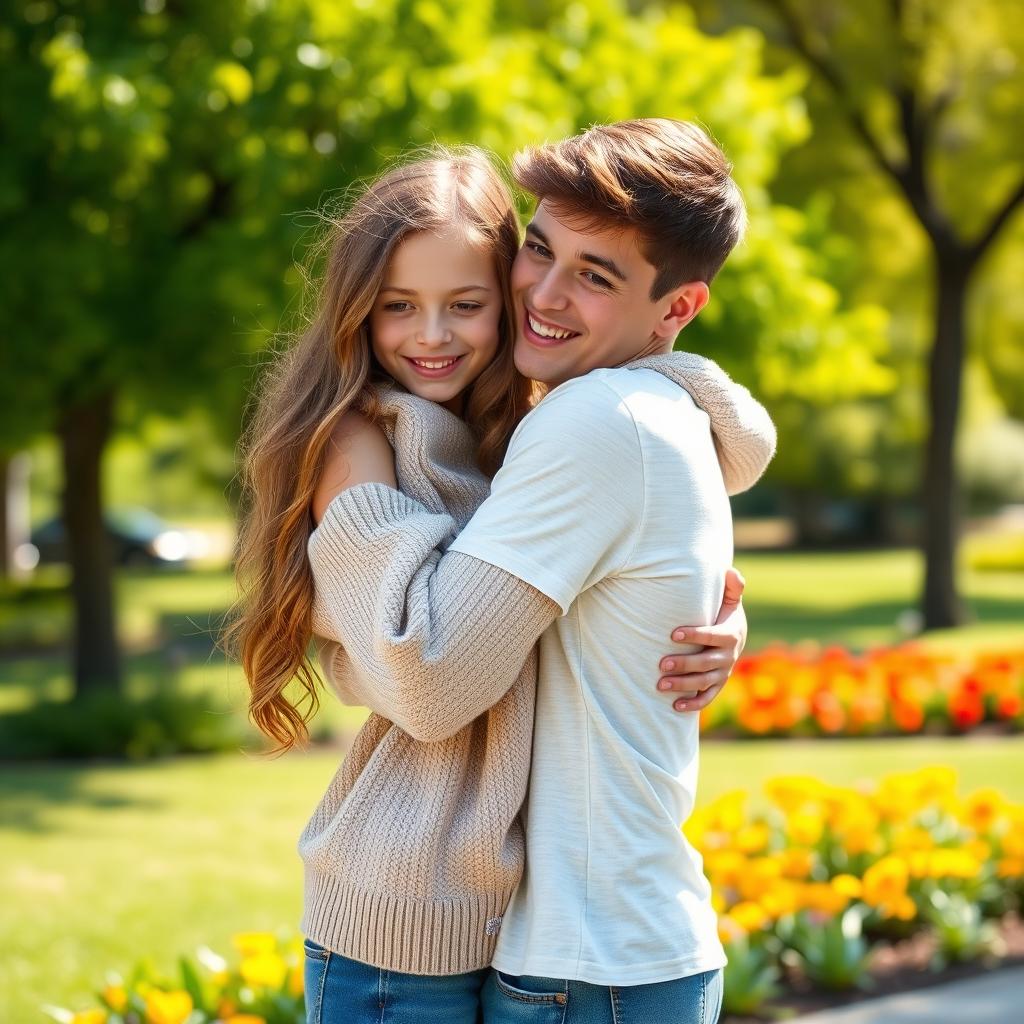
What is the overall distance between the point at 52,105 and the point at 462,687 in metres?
7.22

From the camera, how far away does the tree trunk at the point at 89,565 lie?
10.6 m

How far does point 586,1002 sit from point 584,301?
952mm

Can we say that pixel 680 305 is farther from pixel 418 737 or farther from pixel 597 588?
pixel 418 737

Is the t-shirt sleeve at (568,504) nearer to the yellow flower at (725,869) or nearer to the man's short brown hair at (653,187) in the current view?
the man's short brown hair at (653,187)

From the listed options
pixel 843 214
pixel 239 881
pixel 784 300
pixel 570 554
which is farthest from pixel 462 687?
pixel 843 214

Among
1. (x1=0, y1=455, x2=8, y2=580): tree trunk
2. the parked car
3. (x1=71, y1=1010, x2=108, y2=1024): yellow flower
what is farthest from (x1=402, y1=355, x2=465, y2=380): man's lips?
the parked car

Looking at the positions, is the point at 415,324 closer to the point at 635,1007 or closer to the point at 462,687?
the point at 462,687

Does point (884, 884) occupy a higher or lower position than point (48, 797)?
higher

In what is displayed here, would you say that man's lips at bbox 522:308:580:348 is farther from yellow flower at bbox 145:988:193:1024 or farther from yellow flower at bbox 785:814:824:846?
yellow flower at bbox 785:814:824:846

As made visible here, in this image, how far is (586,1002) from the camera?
185 centimetres

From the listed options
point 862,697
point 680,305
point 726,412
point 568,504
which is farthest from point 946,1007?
point 862,697

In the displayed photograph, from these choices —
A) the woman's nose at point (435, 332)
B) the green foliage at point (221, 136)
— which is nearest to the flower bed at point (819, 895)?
the woman's nose at point (435, 332)

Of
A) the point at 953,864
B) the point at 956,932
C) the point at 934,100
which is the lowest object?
the point at 956,932

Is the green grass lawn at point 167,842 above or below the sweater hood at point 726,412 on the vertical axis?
below
